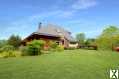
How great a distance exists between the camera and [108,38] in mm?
56000

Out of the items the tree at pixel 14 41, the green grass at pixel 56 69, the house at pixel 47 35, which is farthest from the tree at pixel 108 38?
the green grass at pixel 56 69

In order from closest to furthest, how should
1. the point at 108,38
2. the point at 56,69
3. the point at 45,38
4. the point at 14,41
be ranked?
the point at 56,69 < the point at 45,38 < the point at 108,38 < the point at 14,41

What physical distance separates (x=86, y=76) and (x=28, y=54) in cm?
1802

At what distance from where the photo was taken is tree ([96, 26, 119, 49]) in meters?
54.5

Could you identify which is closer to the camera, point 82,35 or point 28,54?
point 28,54

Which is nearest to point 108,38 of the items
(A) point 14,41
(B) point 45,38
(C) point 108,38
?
(C) point 108,38

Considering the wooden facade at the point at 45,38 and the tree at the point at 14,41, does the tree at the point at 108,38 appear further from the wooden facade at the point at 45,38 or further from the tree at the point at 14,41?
the tree at the point at 14,41

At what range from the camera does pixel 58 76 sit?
39.1 ft

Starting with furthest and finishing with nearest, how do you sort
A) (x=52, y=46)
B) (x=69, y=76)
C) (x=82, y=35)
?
(x=82, y=35) → (x=52, y=46) → (x=69, y=76)

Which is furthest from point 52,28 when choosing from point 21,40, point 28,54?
point 28,54

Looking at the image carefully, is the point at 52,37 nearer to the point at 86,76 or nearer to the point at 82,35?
the point at 86,76

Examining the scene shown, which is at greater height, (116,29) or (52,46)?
(116,29)

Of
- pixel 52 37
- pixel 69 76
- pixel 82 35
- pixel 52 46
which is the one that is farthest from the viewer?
pixel 82 35

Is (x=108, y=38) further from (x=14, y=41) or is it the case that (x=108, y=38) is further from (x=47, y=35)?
(x=14, y=41)
